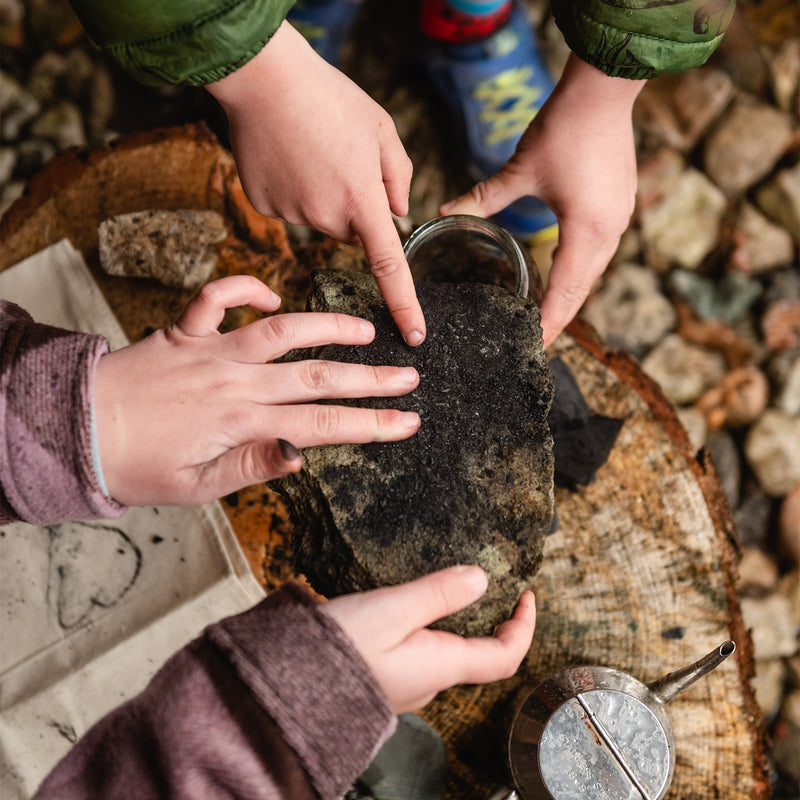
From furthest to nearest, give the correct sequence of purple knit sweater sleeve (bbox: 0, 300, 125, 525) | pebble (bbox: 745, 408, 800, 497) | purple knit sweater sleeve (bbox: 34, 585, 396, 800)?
pebble (bbox: 745, 408, 800, 497)
purple knit sweater sleeve (bbox: 0, 300, 125, 525)
purple knit sweater sleeve (bbox: 34, 585, 396, 800)

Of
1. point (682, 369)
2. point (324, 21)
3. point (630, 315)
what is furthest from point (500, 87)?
point (682, 369)

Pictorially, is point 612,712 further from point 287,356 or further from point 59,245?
point 59,245

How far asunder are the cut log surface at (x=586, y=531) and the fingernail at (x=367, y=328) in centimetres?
34

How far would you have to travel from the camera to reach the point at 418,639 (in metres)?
0.89

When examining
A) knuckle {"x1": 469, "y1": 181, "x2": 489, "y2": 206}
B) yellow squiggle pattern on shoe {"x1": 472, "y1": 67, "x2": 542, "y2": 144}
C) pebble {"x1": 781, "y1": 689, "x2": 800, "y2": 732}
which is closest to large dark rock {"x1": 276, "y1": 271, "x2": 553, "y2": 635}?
knuckle {"x1": 469, "y1": 181, "x2": 489, "y2": 206}

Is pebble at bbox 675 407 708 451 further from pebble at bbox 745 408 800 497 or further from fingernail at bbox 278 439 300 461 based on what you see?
fingernail at bbox 278 439 300 461

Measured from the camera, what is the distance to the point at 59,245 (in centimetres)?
131

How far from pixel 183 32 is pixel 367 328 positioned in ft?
1.51

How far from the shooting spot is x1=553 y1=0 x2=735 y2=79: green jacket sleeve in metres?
1.02

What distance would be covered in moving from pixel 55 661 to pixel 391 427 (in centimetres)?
76

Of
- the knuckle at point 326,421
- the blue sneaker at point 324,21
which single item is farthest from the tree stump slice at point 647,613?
the blue sneaker at point 324,21

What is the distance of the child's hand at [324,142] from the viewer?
100cm

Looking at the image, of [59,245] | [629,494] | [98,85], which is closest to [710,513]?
[629,494]

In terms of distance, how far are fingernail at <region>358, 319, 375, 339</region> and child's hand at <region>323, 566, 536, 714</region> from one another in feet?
1.12
